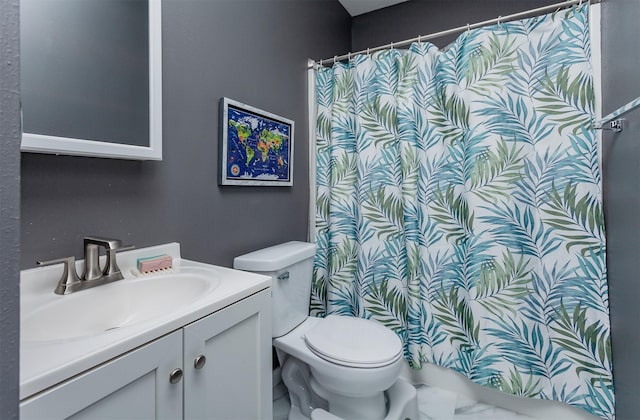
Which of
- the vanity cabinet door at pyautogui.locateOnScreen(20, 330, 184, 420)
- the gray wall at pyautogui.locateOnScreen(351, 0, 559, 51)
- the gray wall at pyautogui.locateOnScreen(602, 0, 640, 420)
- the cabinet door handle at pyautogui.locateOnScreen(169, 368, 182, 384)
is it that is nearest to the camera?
the vanity cabinet door at pyautogui.locateOnScreen(20, 330, 184, 420)

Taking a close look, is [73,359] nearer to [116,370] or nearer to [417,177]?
[116,370]

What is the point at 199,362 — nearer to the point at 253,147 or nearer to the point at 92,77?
the point at 92,77

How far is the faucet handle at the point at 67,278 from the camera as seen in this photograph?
0.81m

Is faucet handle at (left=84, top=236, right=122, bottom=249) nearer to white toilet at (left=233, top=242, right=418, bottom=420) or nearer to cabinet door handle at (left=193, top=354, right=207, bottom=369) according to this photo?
cabinet door handle at (left=193, top=354, right=207, bottom=369)

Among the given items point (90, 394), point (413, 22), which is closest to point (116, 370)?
point (90, 394)

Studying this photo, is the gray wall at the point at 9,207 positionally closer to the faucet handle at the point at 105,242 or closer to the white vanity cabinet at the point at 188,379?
the white vanity cabinet at the point at 188,379

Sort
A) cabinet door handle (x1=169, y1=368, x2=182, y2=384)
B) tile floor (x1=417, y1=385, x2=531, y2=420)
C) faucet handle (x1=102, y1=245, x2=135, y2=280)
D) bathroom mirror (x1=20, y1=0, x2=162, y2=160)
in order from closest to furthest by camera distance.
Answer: cabinet door handle (x1=169, y1=368, x2=182, y2=384)
bathroom mirror (x1=20, y1=0, x2=162, y2=160)
faucet handle (x1=102, y1=245, x2=135, y2=280)
tile floor (x1=417, y1=385, x2=531, y2=420)

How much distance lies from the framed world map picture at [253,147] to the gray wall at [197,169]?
0.04 meters

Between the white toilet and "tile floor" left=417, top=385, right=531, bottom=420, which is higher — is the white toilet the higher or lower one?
the higher one

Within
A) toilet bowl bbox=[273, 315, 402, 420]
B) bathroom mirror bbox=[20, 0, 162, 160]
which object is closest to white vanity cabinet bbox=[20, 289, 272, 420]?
toilet bowl bbox=[273, 315, 402, 420]

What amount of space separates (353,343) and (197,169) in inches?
38.8

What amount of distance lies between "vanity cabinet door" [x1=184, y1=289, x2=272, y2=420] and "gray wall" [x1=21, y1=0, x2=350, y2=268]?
1.48ft

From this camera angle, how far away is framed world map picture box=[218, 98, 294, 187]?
1.30 metres

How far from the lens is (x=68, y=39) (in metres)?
0.84
